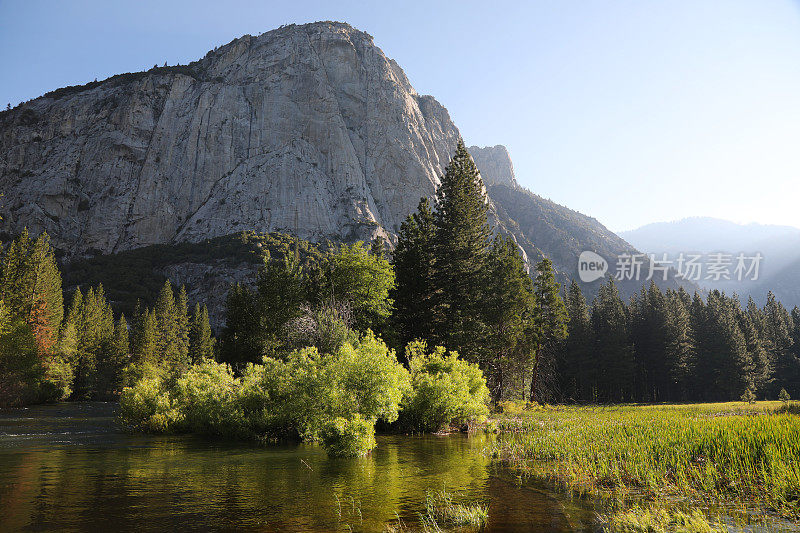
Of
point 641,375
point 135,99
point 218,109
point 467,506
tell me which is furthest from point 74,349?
point 135,99

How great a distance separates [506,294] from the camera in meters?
42.3

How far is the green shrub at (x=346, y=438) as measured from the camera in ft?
58.6

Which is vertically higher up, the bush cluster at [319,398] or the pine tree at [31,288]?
the pine tree at [31,288]

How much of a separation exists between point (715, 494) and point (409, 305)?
3296cm

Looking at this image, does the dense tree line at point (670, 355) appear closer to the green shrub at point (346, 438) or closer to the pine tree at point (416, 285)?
the pine tree at point (416, 285)

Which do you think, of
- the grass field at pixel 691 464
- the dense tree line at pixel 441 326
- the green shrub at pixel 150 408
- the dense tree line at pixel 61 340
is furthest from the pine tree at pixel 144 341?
the grass field at pixel 691 464

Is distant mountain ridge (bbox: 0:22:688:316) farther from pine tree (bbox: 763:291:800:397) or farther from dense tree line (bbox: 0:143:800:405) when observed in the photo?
pine tree (bbox: 763:291:800:397)

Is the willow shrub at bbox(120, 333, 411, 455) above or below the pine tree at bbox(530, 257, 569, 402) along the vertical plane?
below

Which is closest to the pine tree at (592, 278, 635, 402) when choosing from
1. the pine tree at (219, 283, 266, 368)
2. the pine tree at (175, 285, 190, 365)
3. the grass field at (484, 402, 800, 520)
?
the pine tree at (219, 283, 266, 368)

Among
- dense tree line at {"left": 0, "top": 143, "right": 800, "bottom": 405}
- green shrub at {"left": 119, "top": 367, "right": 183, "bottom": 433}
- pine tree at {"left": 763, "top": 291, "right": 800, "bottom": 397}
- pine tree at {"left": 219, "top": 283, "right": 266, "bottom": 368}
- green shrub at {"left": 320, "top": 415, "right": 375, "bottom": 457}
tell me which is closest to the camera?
green shrub at {"left": 320, "top": 415, "right": 375, "bottom": 457}

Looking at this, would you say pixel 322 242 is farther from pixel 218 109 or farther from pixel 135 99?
pixel 135 99

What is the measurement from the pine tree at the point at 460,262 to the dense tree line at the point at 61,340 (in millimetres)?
22604

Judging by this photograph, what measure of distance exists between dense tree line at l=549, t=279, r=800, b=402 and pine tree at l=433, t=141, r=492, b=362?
3668cm

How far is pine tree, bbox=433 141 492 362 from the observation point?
3966cm
